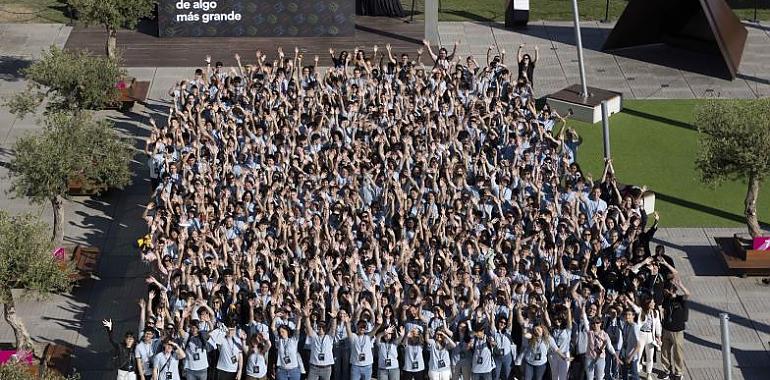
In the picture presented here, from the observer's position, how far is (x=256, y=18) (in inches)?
1523

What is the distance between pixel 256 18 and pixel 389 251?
17584mm

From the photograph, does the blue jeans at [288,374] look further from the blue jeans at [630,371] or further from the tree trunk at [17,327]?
the blue jeans at [630,371]

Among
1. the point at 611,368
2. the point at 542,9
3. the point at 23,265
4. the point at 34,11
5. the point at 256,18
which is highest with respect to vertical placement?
the point at 256,18

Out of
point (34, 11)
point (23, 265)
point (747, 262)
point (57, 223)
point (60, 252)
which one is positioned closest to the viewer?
point (23, 265)

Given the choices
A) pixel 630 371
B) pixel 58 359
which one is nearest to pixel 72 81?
pixel 58 359

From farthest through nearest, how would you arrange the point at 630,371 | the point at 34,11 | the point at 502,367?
the point at 34,11, the point at 630,371, the point at 502,367

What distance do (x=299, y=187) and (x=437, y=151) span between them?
3276 mm

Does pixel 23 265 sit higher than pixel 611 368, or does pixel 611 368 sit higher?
pixel 23 265

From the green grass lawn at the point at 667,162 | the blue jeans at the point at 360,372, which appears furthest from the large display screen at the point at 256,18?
the blue jeans at the point at 360,372

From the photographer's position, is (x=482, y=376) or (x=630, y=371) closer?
(x=482, y=376)

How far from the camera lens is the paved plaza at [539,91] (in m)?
23.1

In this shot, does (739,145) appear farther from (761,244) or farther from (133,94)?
(133,94)

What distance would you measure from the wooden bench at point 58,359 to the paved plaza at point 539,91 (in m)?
0.31

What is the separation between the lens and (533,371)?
20516 mm
